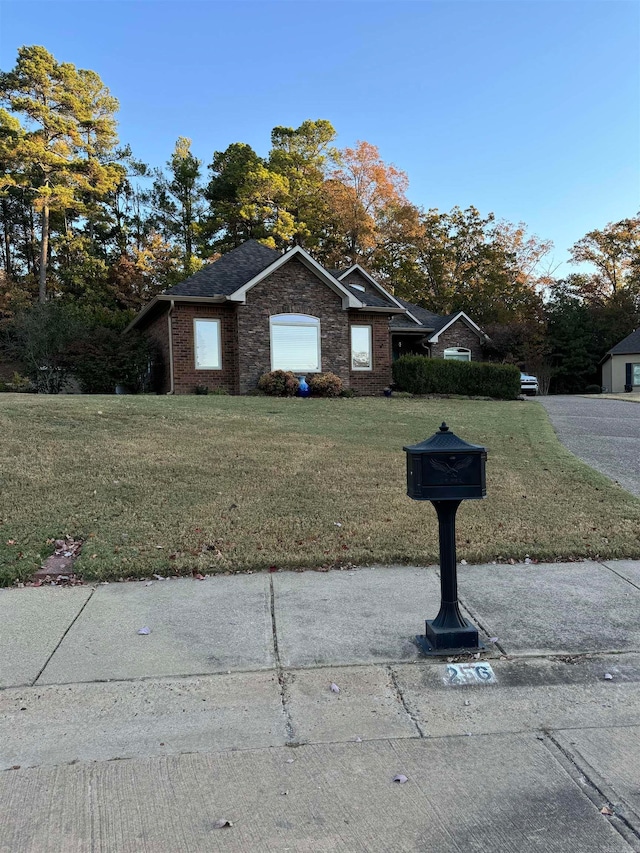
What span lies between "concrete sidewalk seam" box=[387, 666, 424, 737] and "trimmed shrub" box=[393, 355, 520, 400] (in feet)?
58.2

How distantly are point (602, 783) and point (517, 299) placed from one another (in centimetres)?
4422

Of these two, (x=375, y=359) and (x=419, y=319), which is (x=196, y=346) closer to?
(x=375, y=359)

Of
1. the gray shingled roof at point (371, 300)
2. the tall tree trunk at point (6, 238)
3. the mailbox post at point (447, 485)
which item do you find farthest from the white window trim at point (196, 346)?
the tall tree trunk at point (6, 238)

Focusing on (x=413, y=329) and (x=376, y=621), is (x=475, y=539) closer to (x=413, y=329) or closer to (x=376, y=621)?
(x=376, y=621)

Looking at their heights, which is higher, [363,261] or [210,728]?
[363,261]

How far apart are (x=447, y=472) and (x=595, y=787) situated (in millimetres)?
1596

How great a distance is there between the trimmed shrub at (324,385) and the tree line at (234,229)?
49.7 ft

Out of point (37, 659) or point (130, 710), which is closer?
point (130, 710)

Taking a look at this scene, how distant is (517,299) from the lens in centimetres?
4306

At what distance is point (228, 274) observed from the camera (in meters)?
20.1

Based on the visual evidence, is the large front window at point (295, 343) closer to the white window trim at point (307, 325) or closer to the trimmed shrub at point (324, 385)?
the white window trim at point (307, 325)

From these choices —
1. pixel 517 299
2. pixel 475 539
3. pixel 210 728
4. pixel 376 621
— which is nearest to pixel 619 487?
pixel 475 539

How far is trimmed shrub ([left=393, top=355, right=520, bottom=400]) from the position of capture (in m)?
20.5

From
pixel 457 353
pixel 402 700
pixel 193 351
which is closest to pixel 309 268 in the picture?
pixel 193 351
